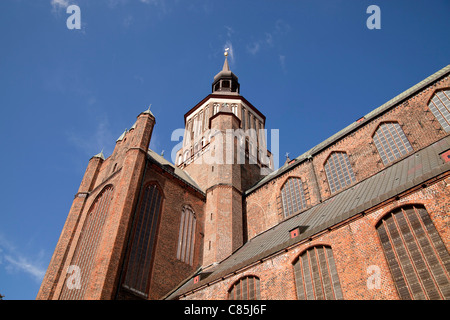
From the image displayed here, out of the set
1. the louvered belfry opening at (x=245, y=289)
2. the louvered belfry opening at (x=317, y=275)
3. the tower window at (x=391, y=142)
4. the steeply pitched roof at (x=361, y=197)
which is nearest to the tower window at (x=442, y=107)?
the steeply pitched roof at (x=361, y=197)

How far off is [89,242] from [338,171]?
15.5 metres

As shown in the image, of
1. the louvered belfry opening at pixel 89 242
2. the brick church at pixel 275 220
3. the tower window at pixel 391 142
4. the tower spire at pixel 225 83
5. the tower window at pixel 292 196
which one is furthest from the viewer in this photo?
the tower spire at pixel 225 83

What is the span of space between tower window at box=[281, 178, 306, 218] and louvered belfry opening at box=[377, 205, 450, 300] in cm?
913

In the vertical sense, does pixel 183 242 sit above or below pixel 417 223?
above

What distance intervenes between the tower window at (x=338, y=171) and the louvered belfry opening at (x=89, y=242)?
13.7m

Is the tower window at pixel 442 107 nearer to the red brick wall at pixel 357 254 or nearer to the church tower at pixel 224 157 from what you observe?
the red brick wall at pixel 357 254

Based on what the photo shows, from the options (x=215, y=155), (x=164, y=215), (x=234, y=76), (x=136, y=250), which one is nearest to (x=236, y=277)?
(x=136, y=250)

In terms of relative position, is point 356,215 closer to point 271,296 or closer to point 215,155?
point 271,296

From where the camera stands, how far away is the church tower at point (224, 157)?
21.4 m

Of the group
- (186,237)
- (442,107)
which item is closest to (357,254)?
(442,107)

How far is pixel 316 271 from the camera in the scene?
1231cm

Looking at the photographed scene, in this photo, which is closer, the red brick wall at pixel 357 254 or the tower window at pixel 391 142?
the red brick wall at pixel 357 254

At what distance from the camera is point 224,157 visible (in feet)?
84.7

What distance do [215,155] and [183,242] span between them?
7.98 m
